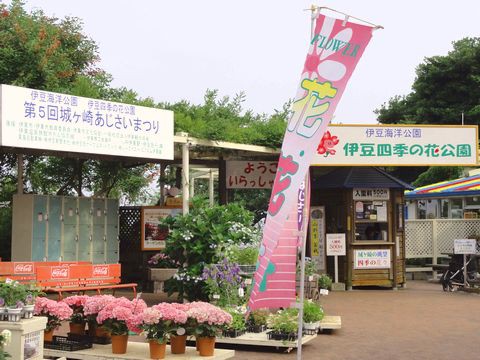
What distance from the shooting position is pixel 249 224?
12.6m

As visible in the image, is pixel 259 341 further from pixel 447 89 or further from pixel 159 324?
pixel 447 89

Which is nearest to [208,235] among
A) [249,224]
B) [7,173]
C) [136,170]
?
[249,224]

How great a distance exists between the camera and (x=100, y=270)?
1251 centimetres

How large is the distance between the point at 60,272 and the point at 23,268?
563mm

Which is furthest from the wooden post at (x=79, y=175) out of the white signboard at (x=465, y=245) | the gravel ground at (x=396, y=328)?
the white signboard at (x=465, y=245)

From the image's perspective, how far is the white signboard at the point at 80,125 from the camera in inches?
419

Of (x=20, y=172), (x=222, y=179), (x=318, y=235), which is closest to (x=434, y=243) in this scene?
(x=318, y=235)

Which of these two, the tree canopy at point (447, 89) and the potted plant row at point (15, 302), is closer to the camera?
the potted plant row at point (15, 302)

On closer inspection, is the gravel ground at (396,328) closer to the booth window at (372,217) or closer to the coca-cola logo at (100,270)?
the booth window at (372,217)

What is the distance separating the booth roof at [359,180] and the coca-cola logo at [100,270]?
606 centimetres

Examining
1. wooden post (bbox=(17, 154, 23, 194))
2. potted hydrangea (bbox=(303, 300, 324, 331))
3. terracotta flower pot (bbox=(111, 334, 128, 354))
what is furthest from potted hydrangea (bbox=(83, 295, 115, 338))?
wooden post (bbox=(17, 154, 23, 194))

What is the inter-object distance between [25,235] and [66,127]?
3.86m

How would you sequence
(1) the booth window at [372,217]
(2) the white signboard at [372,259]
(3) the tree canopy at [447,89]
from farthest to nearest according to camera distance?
1. (3) the tree canopy at [447,89]
2. (1) the booth window at [372,217]
3. (2) the white signboard at [372,259]

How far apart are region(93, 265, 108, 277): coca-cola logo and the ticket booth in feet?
19.3
